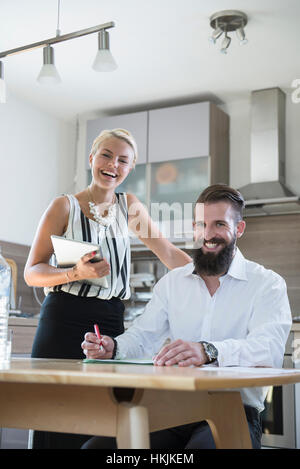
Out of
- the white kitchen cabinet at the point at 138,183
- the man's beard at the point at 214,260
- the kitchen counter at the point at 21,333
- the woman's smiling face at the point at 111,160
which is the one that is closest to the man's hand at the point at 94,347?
the man's beard at the point at 214,260

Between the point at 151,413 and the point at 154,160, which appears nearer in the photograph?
the point at 151,413

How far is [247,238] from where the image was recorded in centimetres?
437

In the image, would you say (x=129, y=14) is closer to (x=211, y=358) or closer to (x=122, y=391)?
(x=211, y=358)

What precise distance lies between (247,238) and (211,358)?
3.01 meters

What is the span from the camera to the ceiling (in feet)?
10.6

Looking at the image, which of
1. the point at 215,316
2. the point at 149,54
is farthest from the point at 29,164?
the point at 215,316

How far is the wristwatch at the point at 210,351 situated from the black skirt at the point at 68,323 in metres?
0.65

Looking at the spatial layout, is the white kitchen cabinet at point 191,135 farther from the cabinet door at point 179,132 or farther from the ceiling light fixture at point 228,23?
the ceiling light fixture at point 228,23

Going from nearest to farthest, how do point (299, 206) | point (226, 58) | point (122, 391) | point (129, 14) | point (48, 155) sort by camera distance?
point (122, 391), point (129, 14), point (226, 58), point (299, 206), point (48, 155)

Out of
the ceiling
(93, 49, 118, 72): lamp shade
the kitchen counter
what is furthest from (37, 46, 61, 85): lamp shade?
the kitchen counter

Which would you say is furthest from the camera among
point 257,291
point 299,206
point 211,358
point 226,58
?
point 299,206

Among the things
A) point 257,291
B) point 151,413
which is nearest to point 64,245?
point 257,291

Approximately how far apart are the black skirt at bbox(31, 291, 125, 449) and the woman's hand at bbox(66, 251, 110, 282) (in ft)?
0.72

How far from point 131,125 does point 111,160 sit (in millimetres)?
2568
